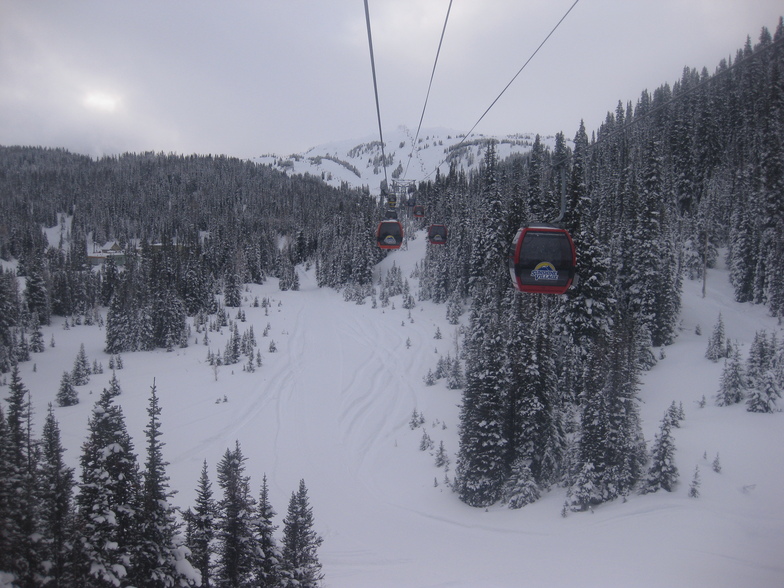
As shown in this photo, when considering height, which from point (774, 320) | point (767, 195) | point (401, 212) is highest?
point (401, 212)

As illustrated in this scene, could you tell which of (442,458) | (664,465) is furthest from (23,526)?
(442,458)

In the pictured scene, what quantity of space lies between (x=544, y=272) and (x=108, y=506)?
12266 millimetres

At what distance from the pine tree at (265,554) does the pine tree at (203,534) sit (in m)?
1.36

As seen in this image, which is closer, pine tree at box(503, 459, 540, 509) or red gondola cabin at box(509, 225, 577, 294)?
red gondola cabin at box(509, 225, 577, 294)

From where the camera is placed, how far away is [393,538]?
2161 centimetres

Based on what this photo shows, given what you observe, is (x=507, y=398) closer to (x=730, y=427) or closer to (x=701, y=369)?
(x=730, y=427)

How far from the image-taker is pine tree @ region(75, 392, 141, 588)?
11148mm

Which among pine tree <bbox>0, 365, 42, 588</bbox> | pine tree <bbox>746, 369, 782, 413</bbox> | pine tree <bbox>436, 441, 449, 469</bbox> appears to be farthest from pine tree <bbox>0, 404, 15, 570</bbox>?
pine tree <bbox>746, 369, 782, 413</bbox>

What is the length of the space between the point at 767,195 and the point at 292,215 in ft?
380

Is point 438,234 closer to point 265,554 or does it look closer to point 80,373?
point 265,554

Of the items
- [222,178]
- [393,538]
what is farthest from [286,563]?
[222,178]

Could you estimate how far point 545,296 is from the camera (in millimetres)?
29812

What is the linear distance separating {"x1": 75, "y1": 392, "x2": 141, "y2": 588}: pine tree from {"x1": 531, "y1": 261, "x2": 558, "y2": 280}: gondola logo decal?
38.0ft

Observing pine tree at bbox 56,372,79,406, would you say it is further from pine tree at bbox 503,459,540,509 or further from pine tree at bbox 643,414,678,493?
pine tree at bbox 643,414,678,493
